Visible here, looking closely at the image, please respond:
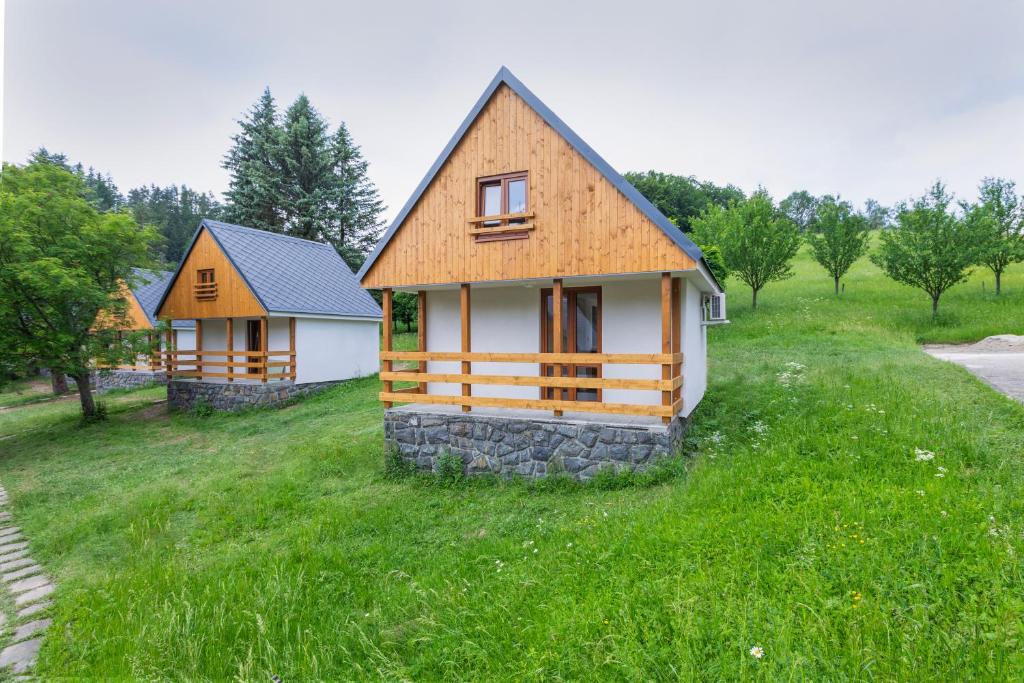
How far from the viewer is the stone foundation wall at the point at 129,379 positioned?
23.7 metres

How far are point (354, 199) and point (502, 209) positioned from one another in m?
31.6

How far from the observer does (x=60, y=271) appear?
1280cm

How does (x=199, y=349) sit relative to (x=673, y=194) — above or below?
below

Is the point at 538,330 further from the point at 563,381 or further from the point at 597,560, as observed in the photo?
the point at 597,560

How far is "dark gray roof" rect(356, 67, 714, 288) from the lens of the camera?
7289 millimetres

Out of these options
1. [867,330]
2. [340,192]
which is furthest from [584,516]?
[340,192]

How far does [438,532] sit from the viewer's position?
19.9ft

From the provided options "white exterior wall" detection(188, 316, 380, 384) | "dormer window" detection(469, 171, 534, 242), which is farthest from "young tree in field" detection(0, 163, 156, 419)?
"dormer window" detection(469, 171, 534, 242)

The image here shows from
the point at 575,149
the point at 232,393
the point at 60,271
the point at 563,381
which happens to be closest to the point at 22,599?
the point at 563,381

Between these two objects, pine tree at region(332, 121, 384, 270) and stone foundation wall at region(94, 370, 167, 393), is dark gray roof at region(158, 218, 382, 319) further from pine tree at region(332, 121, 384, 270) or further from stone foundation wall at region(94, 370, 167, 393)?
pine tree at region(332, 121, 384, 270)

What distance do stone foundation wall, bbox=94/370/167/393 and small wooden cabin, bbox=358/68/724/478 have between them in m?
21.2

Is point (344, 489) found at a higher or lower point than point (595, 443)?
lower

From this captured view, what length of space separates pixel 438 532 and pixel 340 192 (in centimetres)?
3430

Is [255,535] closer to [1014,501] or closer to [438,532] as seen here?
[438,532]
